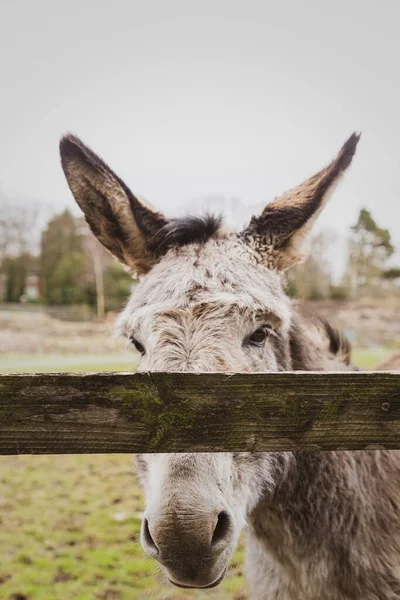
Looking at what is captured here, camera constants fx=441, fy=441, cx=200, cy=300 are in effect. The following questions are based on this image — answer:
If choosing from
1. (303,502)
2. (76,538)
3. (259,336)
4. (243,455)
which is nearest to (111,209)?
(259,336)

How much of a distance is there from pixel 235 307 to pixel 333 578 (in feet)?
5.84

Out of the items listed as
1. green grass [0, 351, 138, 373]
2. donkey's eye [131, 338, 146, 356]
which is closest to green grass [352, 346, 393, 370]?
green grass [0, 351, 138, 373]

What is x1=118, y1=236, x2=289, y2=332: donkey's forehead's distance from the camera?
8.34ft

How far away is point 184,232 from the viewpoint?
10.2 ft

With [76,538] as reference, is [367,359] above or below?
below

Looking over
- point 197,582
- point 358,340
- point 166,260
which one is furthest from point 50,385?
point 358,340

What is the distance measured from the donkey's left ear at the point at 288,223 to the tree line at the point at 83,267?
3768 cm

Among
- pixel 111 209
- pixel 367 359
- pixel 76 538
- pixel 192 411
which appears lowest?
pixel 367 359

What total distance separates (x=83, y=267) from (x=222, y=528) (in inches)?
1771

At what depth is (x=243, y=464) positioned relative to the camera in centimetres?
221

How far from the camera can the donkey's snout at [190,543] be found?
1.70 m

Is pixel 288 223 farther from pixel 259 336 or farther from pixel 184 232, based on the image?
pixel 259 336

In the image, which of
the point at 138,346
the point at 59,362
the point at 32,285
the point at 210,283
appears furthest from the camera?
the point at 32,285

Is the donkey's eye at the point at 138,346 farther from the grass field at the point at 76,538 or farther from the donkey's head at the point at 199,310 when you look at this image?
the grass field at the point at 76,538
